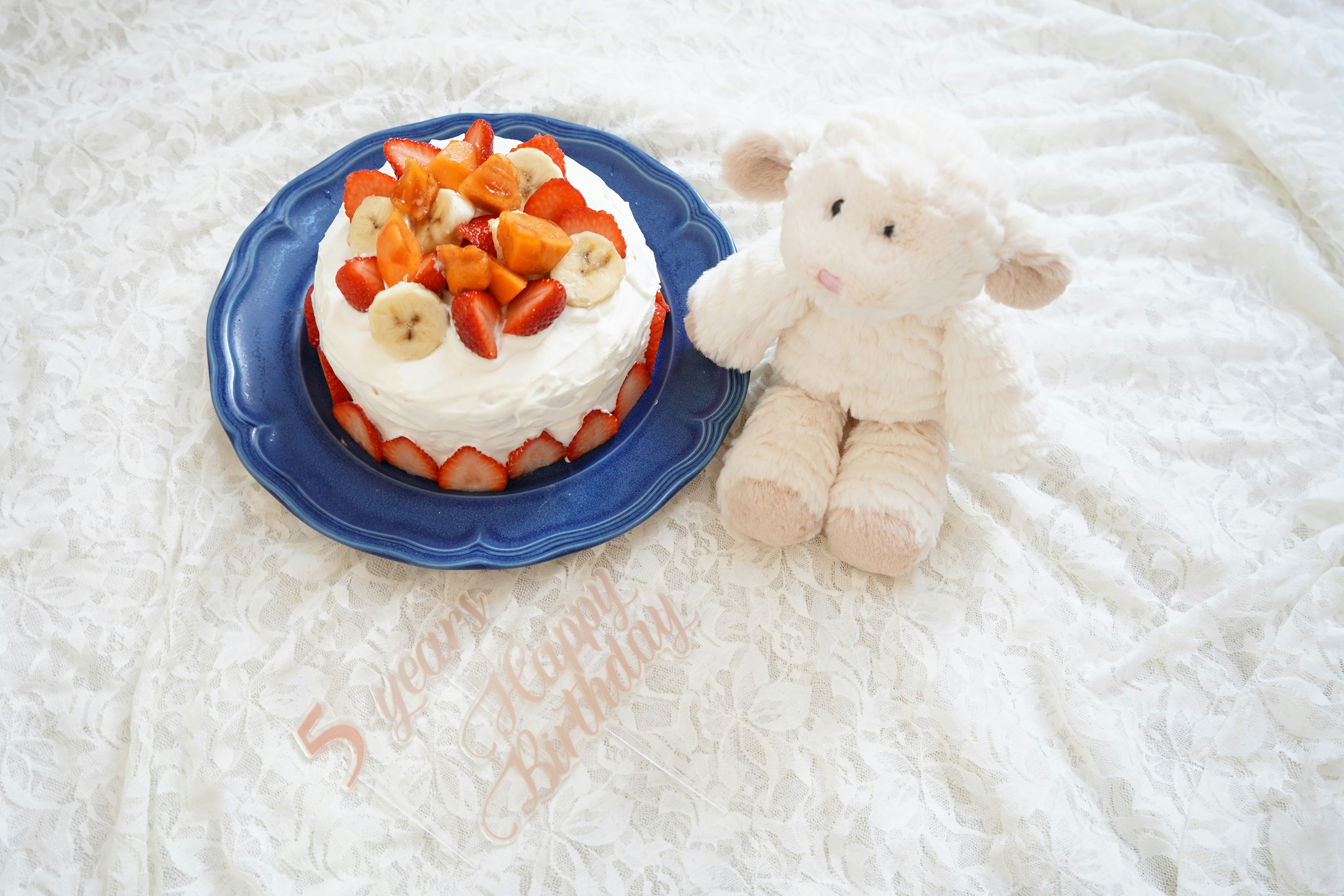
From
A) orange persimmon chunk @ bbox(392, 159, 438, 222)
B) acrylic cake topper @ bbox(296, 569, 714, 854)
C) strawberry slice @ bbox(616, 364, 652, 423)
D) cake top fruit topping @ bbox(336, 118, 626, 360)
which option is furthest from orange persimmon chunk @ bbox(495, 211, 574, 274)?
acrylic cake topper @ bbox(296, 569, 714, 854)

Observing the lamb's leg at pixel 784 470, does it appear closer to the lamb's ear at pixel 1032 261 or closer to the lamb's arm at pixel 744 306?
the lamb's arm at pixel 744 306

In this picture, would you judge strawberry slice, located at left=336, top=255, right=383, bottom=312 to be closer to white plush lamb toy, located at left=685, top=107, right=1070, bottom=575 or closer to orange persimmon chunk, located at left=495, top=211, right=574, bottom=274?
orange persimmon chunk, located at left=495, top=211, right=574, bottom=274

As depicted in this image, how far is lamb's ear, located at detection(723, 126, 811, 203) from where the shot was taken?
1195 millimetres

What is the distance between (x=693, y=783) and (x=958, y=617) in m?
0.47

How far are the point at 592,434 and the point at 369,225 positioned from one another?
44 centimetres

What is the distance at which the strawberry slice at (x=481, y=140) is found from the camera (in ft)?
4.56

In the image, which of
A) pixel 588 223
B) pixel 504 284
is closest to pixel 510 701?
pixel 504 284

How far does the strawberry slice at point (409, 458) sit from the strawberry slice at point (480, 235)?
30cm

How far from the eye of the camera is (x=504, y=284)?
4.06ft

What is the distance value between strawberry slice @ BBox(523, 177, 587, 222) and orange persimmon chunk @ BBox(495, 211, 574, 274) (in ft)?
0.14

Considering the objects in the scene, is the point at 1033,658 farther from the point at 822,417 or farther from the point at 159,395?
the point at 159,395

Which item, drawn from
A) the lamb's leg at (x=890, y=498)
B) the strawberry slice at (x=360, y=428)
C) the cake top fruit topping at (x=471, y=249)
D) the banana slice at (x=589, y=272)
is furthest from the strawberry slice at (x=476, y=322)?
the lamb's leg at (x=890, y=498)

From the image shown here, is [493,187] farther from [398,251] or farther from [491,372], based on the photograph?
[491,372]

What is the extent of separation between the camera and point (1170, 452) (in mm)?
1525
